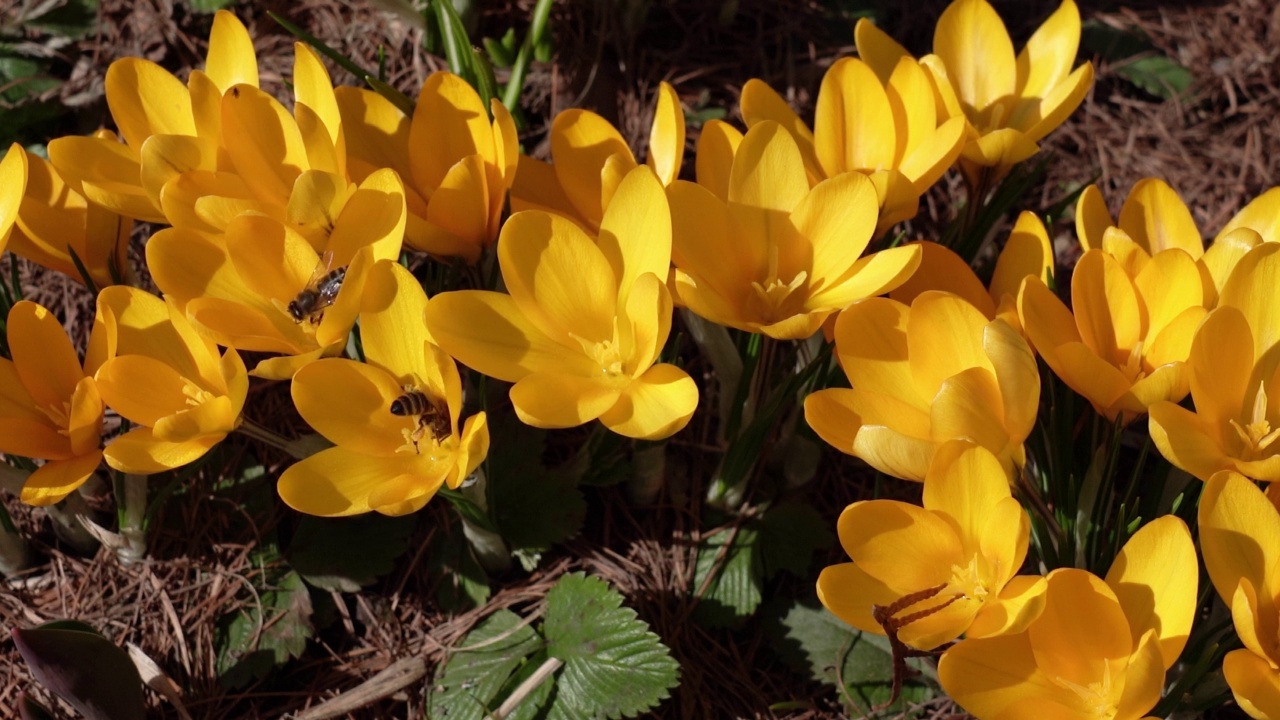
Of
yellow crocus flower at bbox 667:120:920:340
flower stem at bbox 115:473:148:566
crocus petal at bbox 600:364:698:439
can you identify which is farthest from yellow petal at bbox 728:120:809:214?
flower stem at bbox 115:473:148:566

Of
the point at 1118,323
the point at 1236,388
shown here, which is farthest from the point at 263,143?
the point at 1236,388

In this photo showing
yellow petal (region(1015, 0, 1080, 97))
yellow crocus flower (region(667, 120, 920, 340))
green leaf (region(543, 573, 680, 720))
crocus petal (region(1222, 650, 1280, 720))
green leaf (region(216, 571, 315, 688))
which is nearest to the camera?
crocus petal (region(1222, 650, 1280, 720))

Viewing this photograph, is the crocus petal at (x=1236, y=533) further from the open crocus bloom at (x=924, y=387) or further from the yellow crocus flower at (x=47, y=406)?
the yellow crocus flower at (x=47, y=406)

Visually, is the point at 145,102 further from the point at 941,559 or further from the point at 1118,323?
the point at 1118,323

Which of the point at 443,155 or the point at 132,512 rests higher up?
the point at 443,155

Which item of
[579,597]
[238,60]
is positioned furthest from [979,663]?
[238,60]

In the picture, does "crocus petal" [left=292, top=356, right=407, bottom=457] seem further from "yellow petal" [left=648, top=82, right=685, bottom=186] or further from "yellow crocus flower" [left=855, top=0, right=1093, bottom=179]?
"yellow crocus flower" [left=855, top=0, right=1093, bottom=179]
